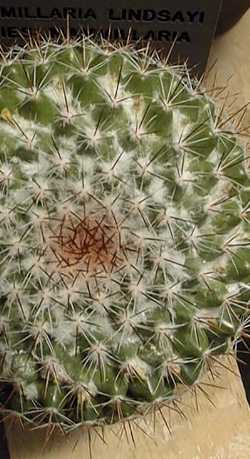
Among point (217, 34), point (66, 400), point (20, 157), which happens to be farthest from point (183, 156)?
point (217, 34)

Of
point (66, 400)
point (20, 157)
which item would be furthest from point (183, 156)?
point (66, 400)

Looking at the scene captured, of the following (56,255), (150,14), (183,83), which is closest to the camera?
(56,255)

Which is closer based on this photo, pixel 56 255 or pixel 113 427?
pixel 56 255

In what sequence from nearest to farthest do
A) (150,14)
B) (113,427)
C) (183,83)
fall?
(183,83)
(113,427)
(150,14)

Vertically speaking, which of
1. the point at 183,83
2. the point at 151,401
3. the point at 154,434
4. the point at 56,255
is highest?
the point at 183,83

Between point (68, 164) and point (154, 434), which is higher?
point (68, 164)

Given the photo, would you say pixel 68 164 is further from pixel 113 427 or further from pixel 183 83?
pixel 113 427
